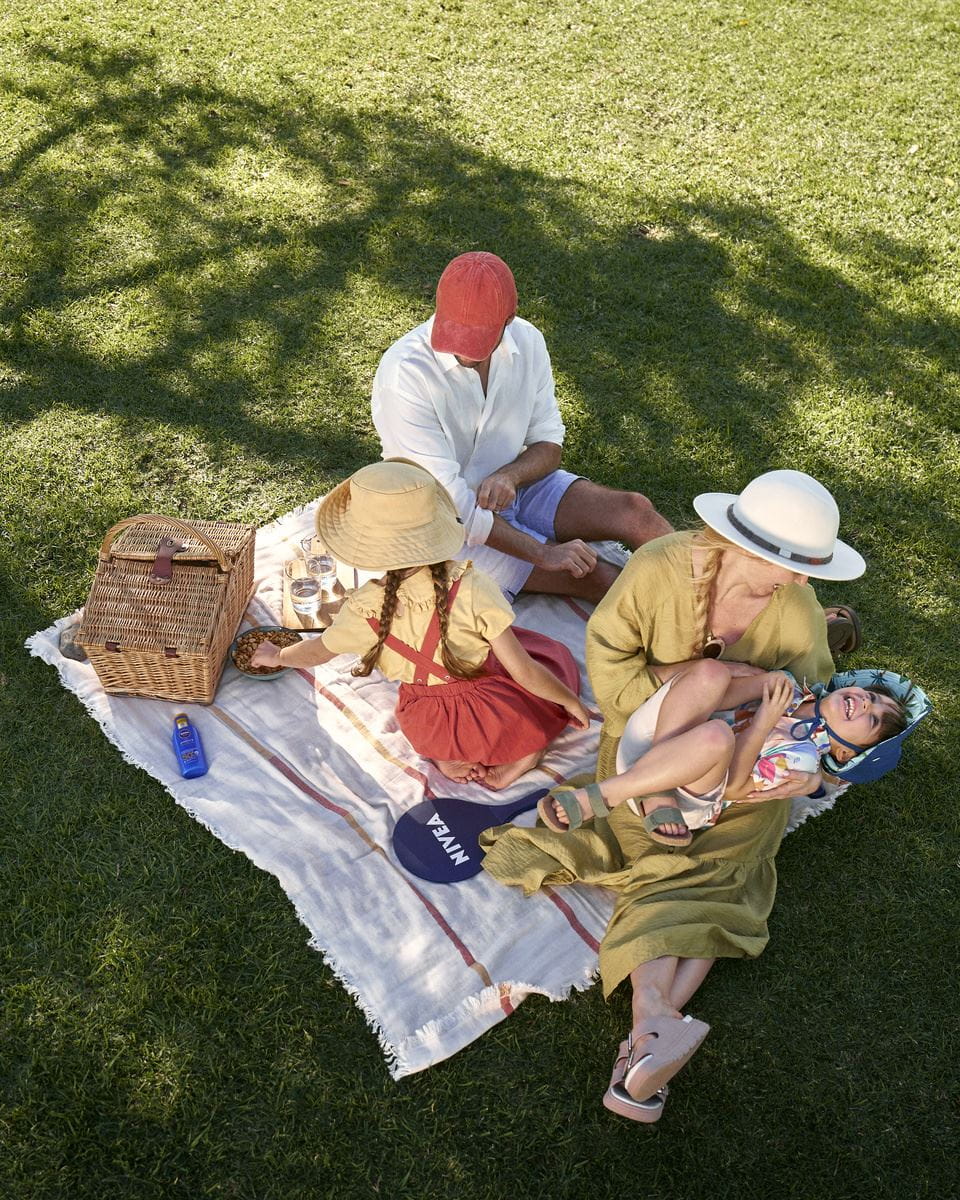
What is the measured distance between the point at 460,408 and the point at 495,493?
0.41 m

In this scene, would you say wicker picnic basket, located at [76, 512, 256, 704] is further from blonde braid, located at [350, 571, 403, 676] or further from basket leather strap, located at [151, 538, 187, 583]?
blonde braid, located at [350, 571, 403, 676]

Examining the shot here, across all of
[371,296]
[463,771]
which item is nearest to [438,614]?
[463,771]

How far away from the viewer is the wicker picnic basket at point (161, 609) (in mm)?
4414

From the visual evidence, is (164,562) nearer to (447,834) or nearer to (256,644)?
(256,644)

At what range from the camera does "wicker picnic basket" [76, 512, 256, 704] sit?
441 centimetres

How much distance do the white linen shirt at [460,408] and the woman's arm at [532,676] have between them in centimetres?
62

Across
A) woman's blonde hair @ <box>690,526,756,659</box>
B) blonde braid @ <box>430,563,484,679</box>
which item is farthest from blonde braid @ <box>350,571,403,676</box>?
woman's blonde hair @ <box>690,526,756,659</box>

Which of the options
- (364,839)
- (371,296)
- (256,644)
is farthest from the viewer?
(371,296)

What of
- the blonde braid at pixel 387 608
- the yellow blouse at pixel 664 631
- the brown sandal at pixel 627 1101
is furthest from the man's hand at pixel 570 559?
the brown sandal at pixel 627 1101

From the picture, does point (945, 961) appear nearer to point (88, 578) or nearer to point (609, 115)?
point (88, 578)

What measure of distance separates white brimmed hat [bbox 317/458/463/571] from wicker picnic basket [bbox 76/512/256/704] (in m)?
0.87

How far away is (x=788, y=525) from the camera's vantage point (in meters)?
3.58

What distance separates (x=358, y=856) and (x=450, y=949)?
534mm

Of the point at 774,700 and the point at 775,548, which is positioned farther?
the point at 774,700
